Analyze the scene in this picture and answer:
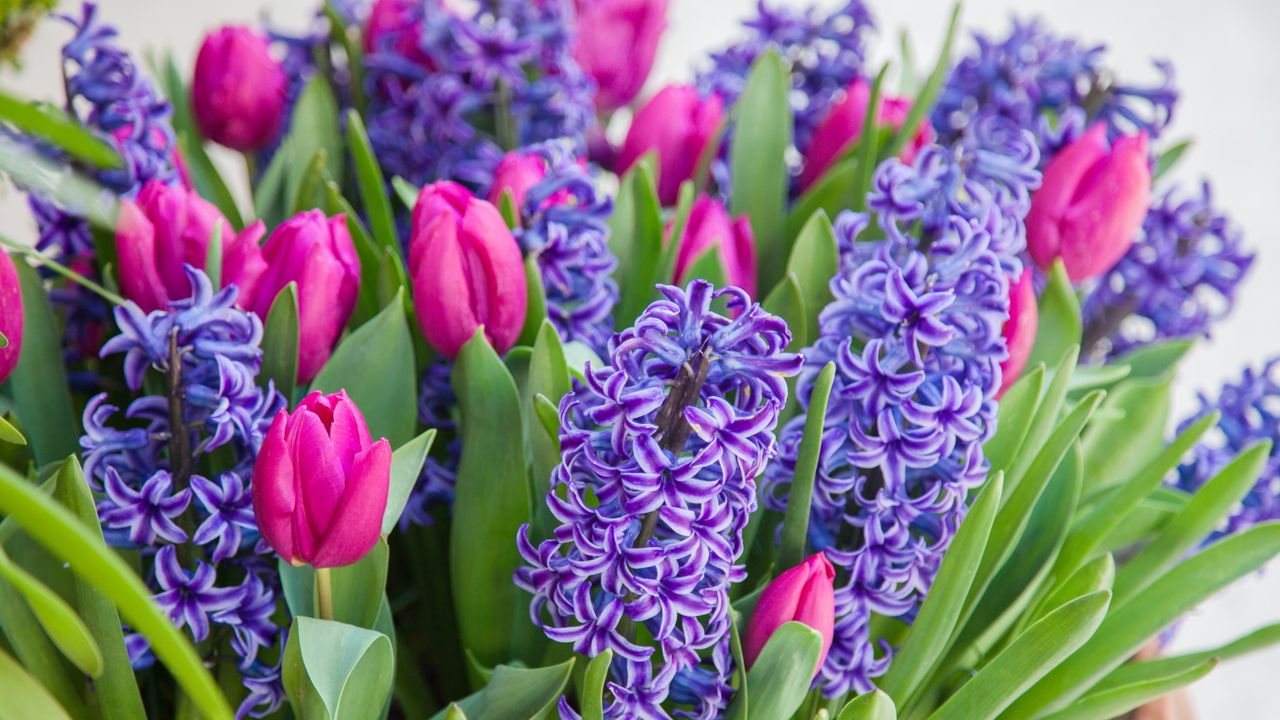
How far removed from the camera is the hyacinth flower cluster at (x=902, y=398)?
12.7 inches

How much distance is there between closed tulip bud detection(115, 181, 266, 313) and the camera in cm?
37

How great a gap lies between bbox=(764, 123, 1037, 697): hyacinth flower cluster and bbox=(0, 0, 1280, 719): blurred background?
103cm

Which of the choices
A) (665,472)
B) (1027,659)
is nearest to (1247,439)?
(1027,659)

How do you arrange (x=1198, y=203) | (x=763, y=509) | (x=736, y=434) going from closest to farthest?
(x=736, y=434) < (x=763, y=509) < (x=1198, y=203)

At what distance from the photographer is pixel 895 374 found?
0.32m

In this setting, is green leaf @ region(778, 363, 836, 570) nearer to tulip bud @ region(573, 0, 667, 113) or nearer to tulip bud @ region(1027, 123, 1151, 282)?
tulip bud @ region(1027, 123, 1151, 282)

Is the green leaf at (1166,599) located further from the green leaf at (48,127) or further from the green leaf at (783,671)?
the green leaf at (48,127)

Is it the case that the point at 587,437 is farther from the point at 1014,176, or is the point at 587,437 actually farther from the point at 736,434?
the point at 1014,176

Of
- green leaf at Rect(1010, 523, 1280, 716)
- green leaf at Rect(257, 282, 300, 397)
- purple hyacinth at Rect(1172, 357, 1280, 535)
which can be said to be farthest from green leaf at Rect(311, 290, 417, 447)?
purple hyacinth at Rect(1172, 357, 1280, 535)

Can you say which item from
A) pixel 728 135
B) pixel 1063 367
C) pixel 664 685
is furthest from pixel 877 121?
pixel 664 685

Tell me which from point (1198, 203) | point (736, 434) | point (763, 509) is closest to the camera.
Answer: point (736, 434)

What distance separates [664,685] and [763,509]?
0.08 meters

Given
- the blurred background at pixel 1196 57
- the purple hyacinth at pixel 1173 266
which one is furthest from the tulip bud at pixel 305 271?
the blurred background at pixel 1196 57

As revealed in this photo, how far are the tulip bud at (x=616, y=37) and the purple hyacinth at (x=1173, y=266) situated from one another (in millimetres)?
249
